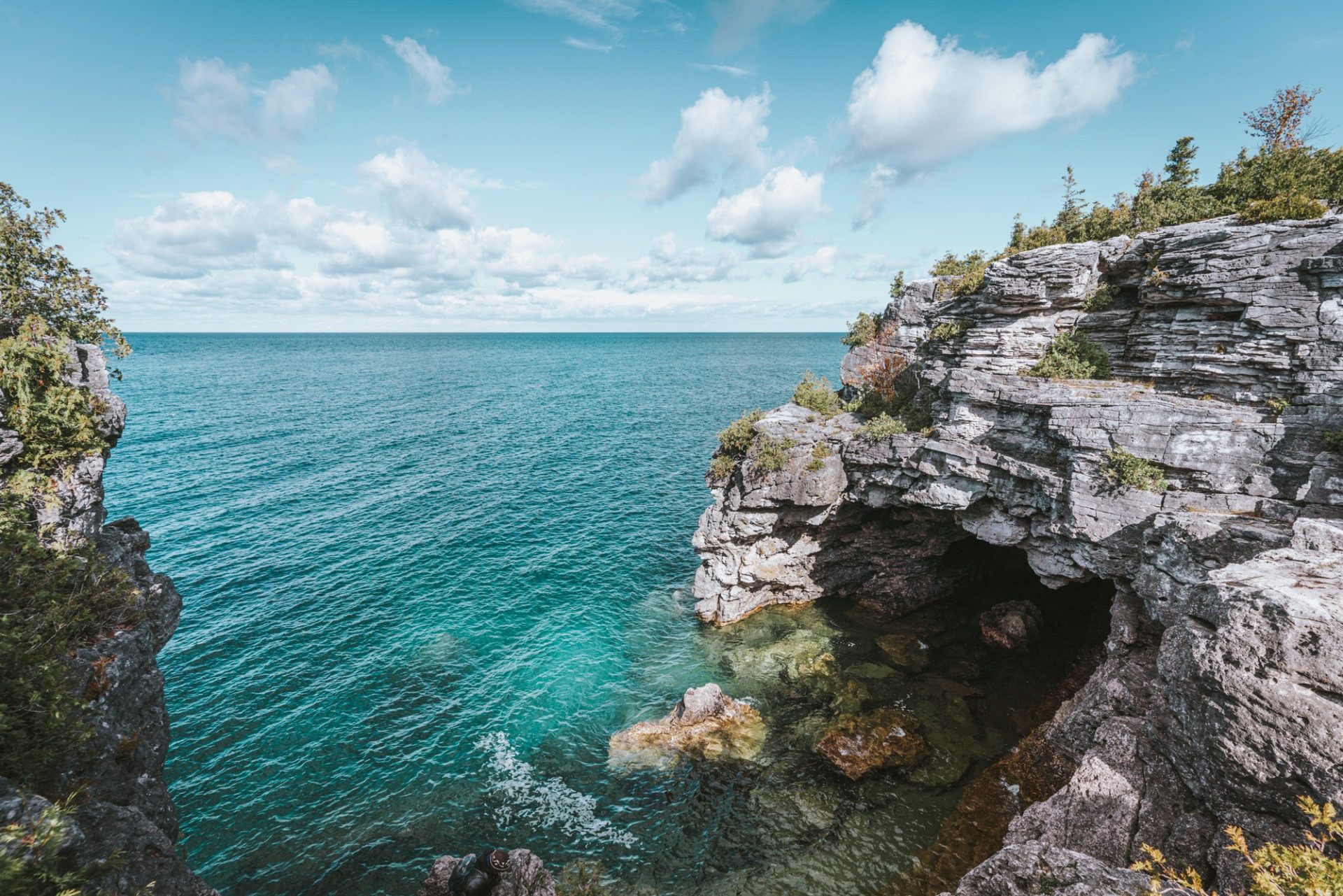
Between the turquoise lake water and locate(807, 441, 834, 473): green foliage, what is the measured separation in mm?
12232

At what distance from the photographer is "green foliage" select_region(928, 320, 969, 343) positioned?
99.9ft

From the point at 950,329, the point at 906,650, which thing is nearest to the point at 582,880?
the point at 906,650

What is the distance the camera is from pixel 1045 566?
998 inches

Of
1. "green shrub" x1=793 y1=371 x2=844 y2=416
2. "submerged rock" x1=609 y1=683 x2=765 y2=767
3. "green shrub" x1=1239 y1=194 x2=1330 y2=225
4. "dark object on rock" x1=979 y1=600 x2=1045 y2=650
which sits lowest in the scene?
"submerged rock" x1=609 y1=683 x2=765 y2=767

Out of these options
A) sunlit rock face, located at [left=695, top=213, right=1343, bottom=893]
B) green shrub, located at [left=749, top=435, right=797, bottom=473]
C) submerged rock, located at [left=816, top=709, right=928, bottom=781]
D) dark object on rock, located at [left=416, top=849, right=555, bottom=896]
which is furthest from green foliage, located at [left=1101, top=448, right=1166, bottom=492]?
dark object on rock, located at [left=416, top=849, right=555, bottom=896]

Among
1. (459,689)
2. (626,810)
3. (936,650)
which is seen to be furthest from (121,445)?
(936,650)

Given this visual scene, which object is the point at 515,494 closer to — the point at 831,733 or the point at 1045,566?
the point at 831,733

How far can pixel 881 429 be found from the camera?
98.1ft

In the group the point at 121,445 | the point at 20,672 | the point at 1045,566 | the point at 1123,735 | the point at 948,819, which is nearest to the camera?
the point at 20,672

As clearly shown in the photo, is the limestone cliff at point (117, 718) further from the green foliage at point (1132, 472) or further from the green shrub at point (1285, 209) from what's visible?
the green shrub at point (1285, 209)

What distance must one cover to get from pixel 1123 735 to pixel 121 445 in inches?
3424

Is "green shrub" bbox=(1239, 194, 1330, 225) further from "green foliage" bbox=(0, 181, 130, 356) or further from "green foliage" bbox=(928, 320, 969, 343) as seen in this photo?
"green foliage" bbox=(0, 181, 130, 356)

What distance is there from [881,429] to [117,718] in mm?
31420

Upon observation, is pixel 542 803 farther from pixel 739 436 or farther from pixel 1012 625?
pixel 1012 625
